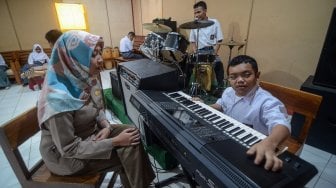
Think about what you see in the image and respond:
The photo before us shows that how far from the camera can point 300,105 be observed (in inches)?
53.8

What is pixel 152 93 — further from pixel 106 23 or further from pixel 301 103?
pixel 106 23

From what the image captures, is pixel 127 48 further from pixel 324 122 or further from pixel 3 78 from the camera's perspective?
pixel 324 122

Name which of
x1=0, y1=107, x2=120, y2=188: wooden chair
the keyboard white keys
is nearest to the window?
x1=0, y1=107, x2=120, y2=188: wooden chair

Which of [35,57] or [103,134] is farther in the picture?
[35,57]

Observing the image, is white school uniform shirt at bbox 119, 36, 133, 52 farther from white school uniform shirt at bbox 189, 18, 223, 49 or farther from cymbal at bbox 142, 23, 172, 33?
white school uniform shirt at bbox 189, 18, 223, 49

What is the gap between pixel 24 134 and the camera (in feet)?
3.74

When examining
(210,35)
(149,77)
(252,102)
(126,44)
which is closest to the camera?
(252,102)

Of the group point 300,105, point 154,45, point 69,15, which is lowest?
point 300,105

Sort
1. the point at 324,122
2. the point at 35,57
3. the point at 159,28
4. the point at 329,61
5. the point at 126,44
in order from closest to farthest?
the point at 329,61
the point at 324,122
the point at 159,28
the point at 35,57
the point at 126,44

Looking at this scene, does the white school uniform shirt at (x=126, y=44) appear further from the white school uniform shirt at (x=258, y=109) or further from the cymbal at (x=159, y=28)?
the white school uniform shirt at (x=258, y=109)

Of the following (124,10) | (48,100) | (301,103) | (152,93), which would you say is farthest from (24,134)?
(124,10)

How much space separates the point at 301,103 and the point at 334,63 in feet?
2.91

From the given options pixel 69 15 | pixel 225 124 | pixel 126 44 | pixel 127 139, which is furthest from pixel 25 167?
pixel 126 44

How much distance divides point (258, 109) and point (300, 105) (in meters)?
0.46
